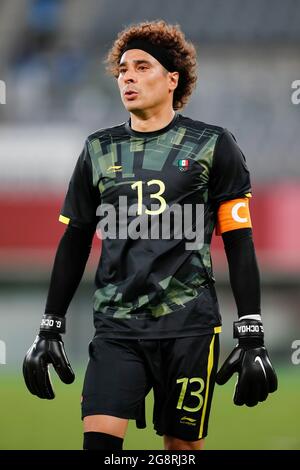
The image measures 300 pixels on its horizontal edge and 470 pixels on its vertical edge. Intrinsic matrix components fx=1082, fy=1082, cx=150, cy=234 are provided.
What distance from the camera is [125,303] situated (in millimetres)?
4180

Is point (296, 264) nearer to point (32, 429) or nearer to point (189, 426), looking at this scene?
point (32, 429)

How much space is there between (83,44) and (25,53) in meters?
0.95

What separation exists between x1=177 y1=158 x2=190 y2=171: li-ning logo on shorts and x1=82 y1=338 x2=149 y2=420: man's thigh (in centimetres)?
70

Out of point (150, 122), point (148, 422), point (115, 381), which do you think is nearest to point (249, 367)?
point (115, 381)

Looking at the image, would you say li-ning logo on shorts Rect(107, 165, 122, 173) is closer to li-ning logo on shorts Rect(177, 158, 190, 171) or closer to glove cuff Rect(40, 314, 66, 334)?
li-ning logo on shorts Rect(177, 158, 190, 171)

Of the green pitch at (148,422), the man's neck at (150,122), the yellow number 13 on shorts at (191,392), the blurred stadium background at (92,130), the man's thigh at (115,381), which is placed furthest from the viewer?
the blurred stadium background at (92,130)

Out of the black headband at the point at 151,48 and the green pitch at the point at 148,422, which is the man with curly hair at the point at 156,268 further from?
the green pitch at the point at 148,422

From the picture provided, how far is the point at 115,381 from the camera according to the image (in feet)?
13.5

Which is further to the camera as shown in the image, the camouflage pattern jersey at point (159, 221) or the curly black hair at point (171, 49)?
the curly black hair at point (171, 49)

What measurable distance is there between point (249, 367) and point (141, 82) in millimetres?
1189

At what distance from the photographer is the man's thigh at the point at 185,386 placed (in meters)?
4.19

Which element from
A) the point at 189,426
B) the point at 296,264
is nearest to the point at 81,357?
the point at 296,264

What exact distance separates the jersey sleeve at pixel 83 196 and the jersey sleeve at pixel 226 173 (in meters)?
0.47

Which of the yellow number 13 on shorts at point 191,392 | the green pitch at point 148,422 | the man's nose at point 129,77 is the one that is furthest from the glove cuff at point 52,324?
the green pitch at point 148,422
